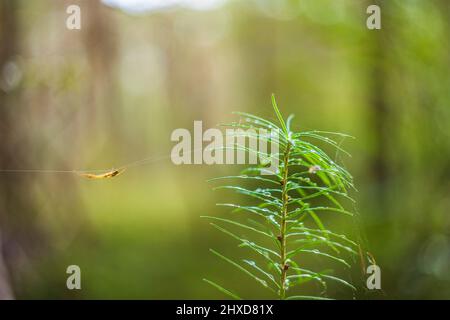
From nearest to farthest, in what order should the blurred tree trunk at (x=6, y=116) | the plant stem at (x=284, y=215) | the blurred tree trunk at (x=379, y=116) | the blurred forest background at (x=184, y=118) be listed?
1. the plant stem at (x=284, y=215)
2. the blurred tree trunk at (x=6, y=116)
3. the blurred forest background at (x=184, y=118)
4. the blurred tree trunk at (x=379, y=116)

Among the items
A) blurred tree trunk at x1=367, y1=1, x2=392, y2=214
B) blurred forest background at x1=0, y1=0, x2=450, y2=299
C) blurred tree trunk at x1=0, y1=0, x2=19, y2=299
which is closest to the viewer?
blurred tree trunk at x1=0, y1=0, x2=19, y2=299

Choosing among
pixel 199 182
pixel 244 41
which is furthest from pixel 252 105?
pixel 199 182

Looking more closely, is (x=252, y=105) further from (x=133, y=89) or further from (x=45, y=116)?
(x=45, y=116)

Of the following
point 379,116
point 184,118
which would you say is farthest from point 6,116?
point 184,118

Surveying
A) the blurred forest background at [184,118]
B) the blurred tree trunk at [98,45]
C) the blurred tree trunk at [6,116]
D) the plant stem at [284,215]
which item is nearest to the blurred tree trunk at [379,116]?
the blurred forest background at [184,118]

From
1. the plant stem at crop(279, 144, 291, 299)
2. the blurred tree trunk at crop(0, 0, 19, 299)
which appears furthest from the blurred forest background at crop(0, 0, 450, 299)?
the plant stem at crop(279, 144, 291, 299)

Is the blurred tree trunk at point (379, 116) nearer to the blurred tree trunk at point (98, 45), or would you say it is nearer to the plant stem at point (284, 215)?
the blurred tree trunk at point (98, 45)

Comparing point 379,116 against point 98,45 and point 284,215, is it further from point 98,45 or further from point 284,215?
point 284,215

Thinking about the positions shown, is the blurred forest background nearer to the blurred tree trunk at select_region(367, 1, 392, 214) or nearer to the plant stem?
the blurred tree trunk at select_region(367, 1, 392, 214)
